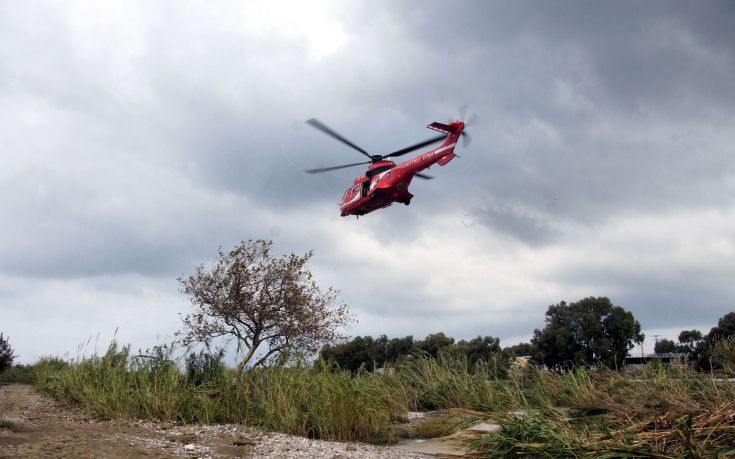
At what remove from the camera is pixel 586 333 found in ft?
143

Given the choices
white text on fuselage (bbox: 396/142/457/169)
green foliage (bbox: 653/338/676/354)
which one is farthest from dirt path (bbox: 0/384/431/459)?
green foliage (bbox: 653/338/676/354)

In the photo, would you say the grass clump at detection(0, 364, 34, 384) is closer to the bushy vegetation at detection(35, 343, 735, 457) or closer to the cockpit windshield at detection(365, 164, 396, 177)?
the bushy vegetation at detection(35, 343, 735, 457)

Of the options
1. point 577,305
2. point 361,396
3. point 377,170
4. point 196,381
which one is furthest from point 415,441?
point 577,305

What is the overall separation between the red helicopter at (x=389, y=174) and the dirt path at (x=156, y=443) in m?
12.6

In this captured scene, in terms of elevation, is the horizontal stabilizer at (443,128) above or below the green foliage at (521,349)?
above

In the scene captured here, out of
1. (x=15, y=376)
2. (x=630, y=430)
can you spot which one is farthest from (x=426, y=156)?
(x=15, y=376)

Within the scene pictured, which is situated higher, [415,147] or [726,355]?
[415,147]

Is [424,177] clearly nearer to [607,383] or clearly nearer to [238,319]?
[238,319]

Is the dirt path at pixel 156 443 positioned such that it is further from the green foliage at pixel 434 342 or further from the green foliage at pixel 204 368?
the green foliage at pixel 434 342

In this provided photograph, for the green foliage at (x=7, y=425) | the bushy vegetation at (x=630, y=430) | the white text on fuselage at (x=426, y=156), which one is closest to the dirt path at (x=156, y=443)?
the green foliage at (x=7, y=425)

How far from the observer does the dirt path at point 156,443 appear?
6.64 meters

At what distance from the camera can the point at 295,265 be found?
2448 centimetres

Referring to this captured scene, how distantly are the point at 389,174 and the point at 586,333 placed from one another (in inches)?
1154

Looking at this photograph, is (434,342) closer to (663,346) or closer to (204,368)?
(663,346)
